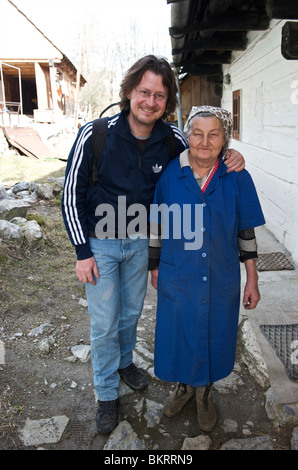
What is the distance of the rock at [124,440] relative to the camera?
2.15 metres

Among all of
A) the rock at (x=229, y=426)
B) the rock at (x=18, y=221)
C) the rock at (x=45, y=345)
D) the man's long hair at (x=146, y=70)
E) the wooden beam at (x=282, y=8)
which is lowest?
the rock at (x=229, y=426)

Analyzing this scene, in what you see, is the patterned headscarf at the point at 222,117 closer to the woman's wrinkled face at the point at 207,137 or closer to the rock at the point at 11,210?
A: the woman's wrinkled face at the point at 207,137

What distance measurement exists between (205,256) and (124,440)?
1180 mm

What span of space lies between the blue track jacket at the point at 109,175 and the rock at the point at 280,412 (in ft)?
4.84

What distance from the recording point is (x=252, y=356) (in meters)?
2.76

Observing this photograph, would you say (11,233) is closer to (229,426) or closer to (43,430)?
(43,430)

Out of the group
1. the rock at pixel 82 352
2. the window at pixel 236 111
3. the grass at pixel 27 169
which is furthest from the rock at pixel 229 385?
the grass at pixel 27 169

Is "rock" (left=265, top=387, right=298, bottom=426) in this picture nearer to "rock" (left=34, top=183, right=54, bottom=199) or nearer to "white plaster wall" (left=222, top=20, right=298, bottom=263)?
"white plaster wall" (left=222, top=20, right=298, bottom=263)

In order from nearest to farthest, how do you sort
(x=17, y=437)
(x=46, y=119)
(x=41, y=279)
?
(x=17, y=437) < (x=41, y=279) < (x=46, y=119)

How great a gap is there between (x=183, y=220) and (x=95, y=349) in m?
0.98

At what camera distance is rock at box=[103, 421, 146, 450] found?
2.15 meters
